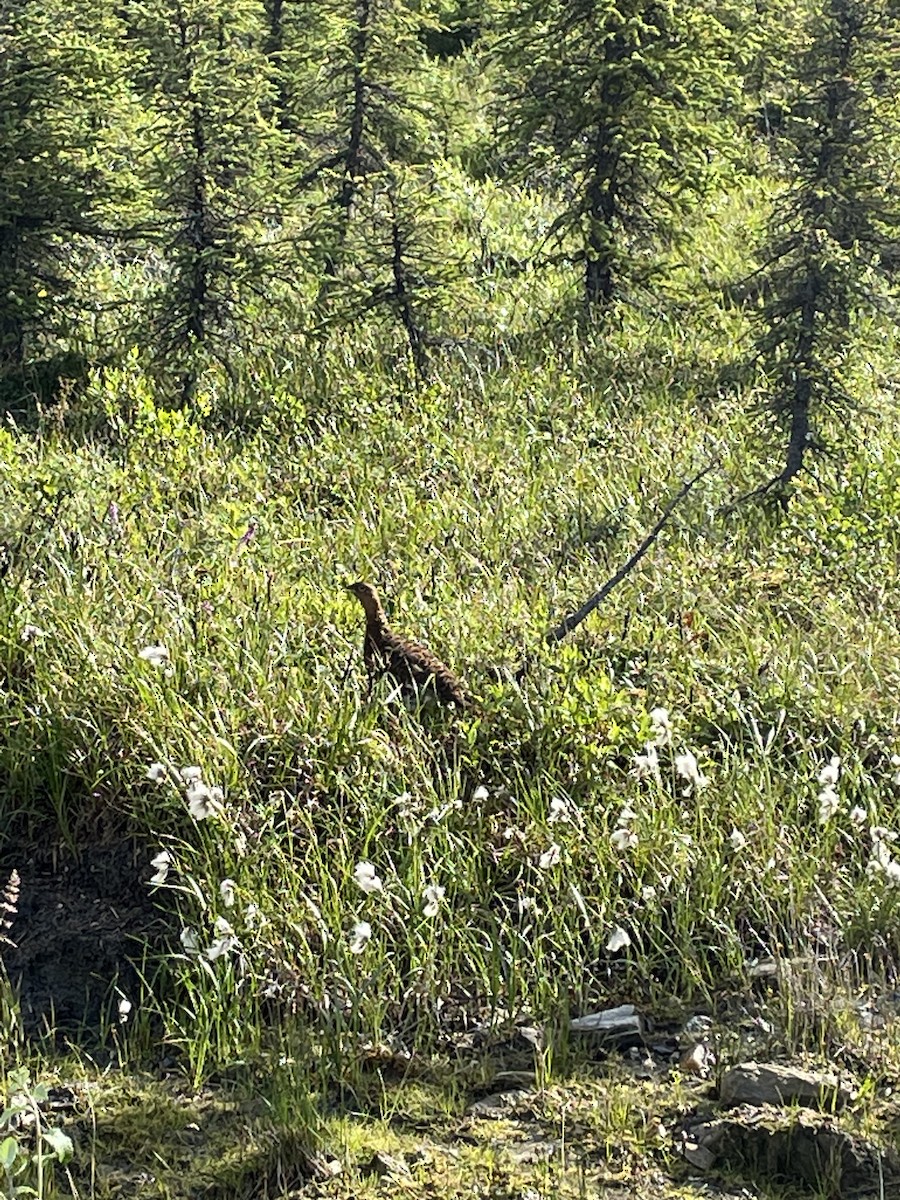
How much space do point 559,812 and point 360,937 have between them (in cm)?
89

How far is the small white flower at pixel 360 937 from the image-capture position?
3734 mm

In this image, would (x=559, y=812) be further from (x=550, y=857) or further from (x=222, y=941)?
(x=222, y=941)

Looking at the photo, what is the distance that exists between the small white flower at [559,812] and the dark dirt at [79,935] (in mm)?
1358

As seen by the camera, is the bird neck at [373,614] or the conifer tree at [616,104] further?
the conifer tree at [616,104]

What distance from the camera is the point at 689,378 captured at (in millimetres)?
8758

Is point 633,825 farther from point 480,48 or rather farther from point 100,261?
point 480,48

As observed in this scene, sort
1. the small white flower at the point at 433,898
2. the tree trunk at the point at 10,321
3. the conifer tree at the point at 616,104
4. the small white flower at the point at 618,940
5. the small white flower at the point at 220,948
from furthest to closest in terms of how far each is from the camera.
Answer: the conifer tree at the point at 616,104 < the tree trunk at the point at 10,321 < the small white flower at the point at 433,898 < the small white flower at the point at 618,940 < the small white flower at the point at 220,948

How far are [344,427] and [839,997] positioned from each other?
4891 millimetres

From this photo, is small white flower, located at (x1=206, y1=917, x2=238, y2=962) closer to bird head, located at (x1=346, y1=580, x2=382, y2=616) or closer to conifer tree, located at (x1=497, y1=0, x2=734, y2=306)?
bird head, located at (x1=346, y1=580, x2=382, y2=616)

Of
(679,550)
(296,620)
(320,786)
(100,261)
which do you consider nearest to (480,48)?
(100,261)

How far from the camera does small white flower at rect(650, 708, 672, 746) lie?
14.0ft

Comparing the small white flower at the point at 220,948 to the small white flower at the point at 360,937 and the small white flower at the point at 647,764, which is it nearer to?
the small white flower at the point at 360,937

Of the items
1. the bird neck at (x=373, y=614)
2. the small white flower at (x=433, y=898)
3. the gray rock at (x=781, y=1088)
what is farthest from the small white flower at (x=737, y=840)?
the bird neck at (x=373, y=614)

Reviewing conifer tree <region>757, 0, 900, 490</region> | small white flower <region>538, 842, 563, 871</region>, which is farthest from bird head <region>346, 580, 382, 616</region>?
conifer tree <region>757, 0, 900, 490</region>
